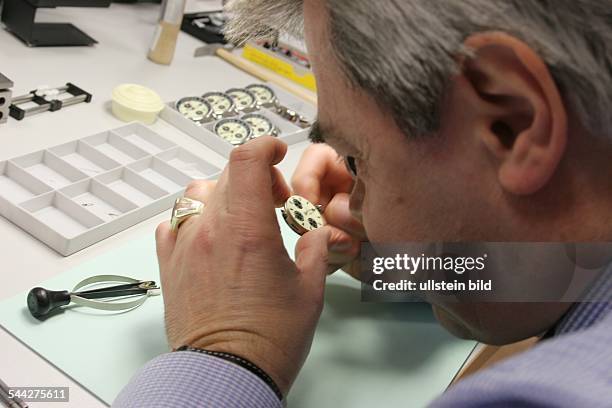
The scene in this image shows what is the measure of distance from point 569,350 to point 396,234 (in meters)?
0.23

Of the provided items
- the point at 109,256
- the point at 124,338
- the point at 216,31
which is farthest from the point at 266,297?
the point at 216,31

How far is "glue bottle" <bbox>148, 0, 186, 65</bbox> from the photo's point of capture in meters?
1.53

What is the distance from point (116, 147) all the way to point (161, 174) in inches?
4.1

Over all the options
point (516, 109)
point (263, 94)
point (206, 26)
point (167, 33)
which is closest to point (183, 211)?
point (516, 109)

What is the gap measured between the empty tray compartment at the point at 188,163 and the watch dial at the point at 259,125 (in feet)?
0.56

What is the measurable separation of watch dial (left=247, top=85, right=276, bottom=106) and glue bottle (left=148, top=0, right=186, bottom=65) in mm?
213

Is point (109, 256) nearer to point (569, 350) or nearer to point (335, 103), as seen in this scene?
point (335, 103)

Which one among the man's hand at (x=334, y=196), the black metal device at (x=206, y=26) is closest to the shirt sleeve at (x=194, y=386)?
the man's hand at (x=334, y=196)

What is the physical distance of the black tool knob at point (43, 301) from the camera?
0.77 metres

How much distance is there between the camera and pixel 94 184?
1.03 metres

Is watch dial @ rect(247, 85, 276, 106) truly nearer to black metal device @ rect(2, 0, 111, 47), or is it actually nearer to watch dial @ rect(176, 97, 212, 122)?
watch dial @ rect(176, 97, 212, 122)

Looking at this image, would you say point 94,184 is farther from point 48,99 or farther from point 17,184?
point 48,99

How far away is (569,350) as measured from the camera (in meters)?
0.48

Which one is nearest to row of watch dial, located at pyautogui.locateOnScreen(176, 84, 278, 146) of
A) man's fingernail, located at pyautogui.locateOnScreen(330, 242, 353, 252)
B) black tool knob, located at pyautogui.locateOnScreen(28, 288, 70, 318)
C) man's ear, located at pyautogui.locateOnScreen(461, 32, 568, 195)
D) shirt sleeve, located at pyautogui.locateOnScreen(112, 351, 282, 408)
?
man's fingernail, located at pyautogui.locateOnScreen(330, 242, 353, 252)
